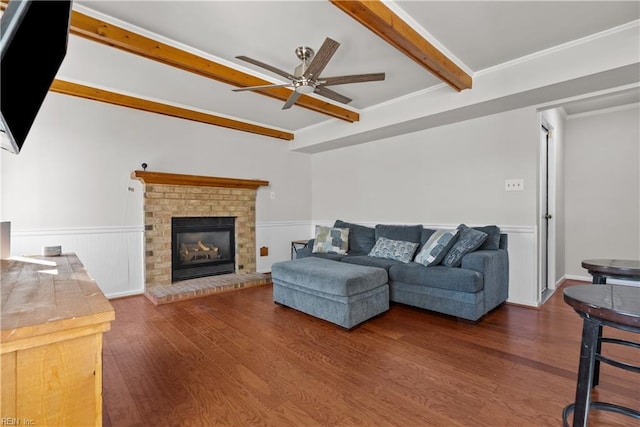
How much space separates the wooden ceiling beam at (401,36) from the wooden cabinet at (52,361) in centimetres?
195

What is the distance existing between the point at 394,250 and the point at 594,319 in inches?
98.5

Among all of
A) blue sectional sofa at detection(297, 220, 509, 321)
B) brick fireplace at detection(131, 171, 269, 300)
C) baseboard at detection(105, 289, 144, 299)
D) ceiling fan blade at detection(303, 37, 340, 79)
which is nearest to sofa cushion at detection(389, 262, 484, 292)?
blue sectional sofa at detection(297, 220, 509, 321)

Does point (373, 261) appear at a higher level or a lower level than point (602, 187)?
lower

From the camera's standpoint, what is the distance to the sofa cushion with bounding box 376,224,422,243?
388cm

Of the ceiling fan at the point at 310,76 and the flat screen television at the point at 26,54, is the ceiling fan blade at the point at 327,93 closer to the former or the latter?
the ceiling fan at the point at 310,76

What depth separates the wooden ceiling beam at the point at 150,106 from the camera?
10.7ft

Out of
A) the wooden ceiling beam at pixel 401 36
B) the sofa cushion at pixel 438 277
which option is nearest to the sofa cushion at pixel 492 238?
the sofa cushion at pixel 438 277

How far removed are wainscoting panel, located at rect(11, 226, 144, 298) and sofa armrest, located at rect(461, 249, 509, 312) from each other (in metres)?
3.79

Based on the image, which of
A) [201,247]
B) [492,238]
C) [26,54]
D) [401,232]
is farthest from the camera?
[201,247]

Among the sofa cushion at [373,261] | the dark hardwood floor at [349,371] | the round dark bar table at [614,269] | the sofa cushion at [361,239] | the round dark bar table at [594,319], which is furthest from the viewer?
the sofa cushion at [361,239]

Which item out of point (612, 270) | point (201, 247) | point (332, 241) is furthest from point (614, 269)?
point (201, 247)

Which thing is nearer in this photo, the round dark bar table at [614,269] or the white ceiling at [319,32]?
the round dark bar table at [614,269]

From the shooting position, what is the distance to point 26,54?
1038mm

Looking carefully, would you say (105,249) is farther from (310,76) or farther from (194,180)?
(310,76)
